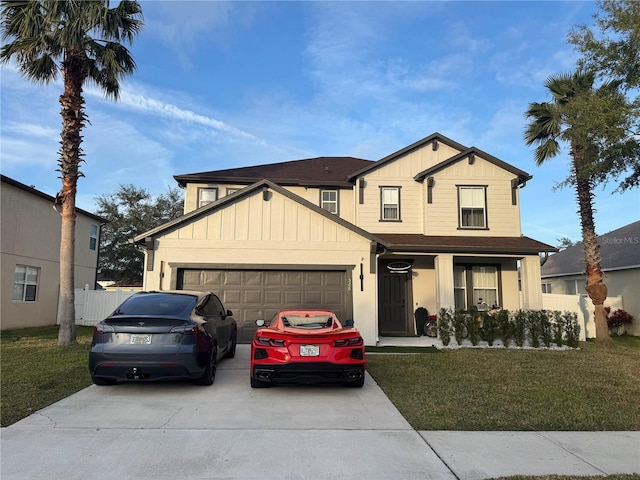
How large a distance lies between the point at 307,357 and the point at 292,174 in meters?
12.0

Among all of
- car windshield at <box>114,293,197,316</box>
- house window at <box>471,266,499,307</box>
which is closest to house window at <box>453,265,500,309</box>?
house window at <box>471,266,499,307</box>

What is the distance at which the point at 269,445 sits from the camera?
4730 mm

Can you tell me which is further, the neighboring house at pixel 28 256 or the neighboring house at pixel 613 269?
the neighboring house at pixel 613 269

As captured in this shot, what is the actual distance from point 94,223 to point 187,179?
30.0ft

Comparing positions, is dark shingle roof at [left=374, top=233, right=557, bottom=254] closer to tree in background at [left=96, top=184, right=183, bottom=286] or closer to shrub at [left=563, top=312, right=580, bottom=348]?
shrub at [left=563, top=312, right=580, bottom=348]

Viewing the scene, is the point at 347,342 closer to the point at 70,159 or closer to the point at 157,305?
the point at 157,305

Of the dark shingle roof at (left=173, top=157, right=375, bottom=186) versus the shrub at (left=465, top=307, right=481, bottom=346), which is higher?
the dark shingle roof at (left=173, top=157, right=375, bottom=186)

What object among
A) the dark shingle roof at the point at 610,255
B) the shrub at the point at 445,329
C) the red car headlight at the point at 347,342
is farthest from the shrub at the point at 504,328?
the dark shingle roof at the point at 610,255

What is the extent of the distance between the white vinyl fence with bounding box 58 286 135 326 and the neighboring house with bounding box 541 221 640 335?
20.4 meters

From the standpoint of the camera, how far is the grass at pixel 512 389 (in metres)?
5.74

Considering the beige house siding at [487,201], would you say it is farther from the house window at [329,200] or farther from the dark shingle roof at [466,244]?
the house window at [329,200]

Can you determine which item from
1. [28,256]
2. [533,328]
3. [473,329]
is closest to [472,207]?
[533,328]

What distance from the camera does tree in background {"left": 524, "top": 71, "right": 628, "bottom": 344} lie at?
967 centimetres

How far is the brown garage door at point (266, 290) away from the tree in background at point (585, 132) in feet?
23.2
